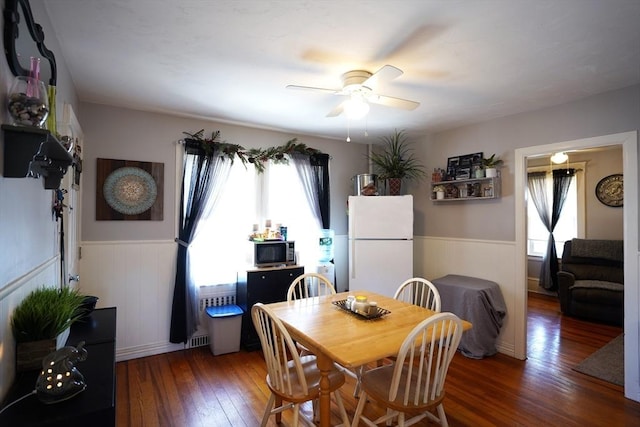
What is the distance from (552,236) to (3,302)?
21.7 feet

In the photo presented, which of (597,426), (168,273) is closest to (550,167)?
(597,426)

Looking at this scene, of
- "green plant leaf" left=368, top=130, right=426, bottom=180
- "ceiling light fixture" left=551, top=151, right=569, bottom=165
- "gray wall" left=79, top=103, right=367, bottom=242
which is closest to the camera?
"gray wall" left=79, top=103, right=367, bottom=242

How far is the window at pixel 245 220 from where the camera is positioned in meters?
3.52

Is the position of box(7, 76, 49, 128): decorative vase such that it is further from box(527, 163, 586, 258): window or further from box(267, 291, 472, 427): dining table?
box(527, 163, 586, 258): window

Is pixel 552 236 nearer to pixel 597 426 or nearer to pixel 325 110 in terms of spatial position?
pixel 597 426

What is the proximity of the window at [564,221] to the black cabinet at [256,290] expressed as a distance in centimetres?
396

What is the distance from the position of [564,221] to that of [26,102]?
22.3 ft

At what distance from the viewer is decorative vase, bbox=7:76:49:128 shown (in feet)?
3.31

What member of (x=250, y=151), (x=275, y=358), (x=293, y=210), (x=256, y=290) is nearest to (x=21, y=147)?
(x=275, y=358)

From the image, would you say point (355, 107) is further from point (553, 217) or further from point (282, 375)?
point (553, 217)

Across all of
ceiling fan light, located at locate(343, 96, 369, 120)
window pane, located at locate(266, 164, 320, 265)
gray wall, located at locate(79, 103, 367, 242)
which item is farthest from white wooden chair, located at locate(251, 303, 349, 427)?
window pane, located at locate(266, 164, 320, 265)

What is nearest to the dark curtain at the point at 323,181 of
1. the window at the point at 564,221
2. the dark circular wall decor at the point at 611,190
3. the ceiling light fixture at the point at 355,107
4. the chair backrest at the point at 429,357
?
the ceiling light fixture at the point at 355,107

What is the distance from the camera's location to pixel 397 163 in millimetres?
3994

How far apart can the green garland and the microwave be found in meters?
0.88
